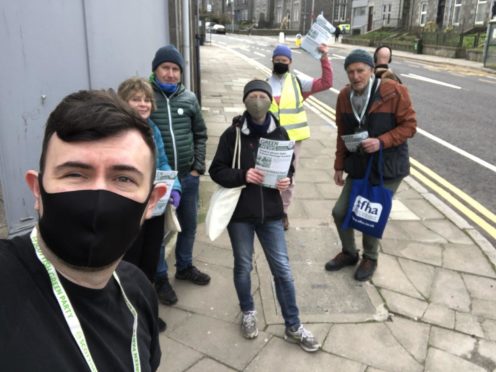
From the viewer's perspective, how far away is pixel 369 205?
370 centimetres

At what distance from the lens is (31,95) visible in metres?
2.89

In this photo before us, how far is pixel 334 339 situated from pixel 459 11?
4054 centimetres

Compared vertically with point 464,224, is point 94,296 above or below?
above

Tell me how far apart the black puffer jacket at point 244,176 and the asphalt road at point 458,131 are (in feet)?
10.1

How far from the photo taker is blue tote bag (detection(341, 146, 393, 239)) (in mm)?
3646

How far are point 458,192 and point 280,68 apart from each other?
344 centimetres

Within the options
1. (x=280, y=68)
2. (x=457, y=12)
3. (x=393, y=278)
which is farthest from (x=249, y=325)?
(x=457, y=12)

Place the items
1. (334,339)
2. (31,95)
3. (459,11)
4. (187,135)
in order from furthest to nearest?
1. (459,11)
2. (187,135)
3. (334,339)
4. (31,95)

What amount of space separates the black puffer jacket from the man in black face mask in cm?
176

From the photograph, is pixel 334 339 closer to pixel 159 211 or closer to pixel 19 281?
pixel 159 211

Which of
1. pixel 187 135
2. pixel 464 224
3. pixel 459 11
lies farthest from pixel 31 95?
pixel 459 11

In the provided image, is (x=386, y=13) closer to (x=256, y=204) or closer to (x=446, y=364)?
(x=256, y=204)

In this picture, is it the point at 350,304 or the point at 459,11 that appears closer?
the point at 350,304

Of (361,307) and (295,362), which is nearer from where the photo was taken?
(295,362)
